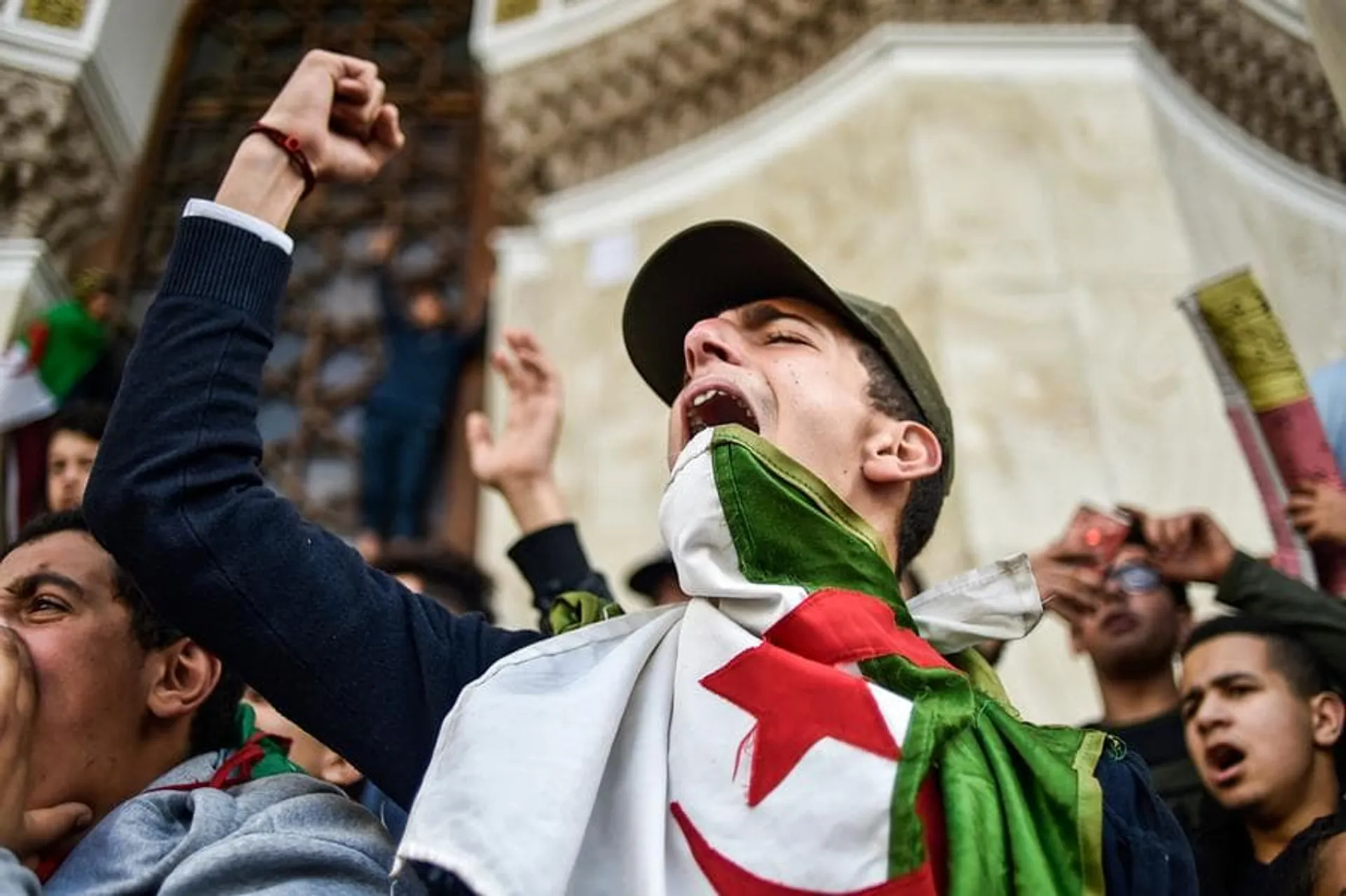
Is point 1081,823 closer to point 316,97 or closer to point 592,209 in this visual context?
point 316,97

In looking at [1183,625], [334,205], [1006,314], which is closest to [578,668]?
[1183,625]

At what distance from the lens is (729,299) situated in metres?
1.44

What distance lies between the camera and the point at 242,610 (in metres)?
1.04

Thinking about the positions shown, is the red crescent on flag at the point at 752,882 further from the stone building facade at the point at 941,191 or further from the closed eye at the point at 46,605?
the stone building facade at the point at 941,191

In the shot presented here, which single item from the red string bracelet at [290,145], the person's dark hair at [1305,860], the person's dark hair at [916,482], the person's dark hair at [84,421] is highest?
the red string bracelet at [290,145]

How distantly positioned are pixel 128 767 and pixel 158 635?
0.14 m

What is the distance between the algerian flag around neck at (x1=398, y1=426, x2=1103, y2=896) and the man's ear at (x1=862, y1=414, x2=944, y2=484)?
0.16 m

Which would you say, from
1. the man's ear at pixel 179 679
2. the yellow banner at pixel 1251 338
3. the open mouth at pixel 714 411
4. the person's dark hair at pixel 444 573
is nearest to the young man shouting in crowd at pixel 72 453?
the person's dark hair at pixel 444 573

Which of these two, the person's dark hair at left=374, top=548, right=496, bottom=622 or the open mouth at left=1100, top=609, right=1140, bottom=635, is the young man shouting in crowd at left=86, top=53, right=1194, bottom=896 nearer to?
the open mouth at left=1100, top=609, right=1140, bottom=635

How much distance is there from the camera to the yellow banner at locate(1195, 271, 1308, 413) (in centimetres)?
186

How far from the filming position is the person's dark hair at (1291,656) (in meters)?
1.80

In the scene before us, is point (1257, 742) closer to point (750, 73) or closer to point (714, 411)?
point (714, 411)

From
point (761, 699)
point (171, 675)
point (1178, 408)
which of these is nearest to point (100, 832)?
point (171, 675)

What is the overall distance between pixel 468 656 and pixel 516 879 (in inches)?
14.3
